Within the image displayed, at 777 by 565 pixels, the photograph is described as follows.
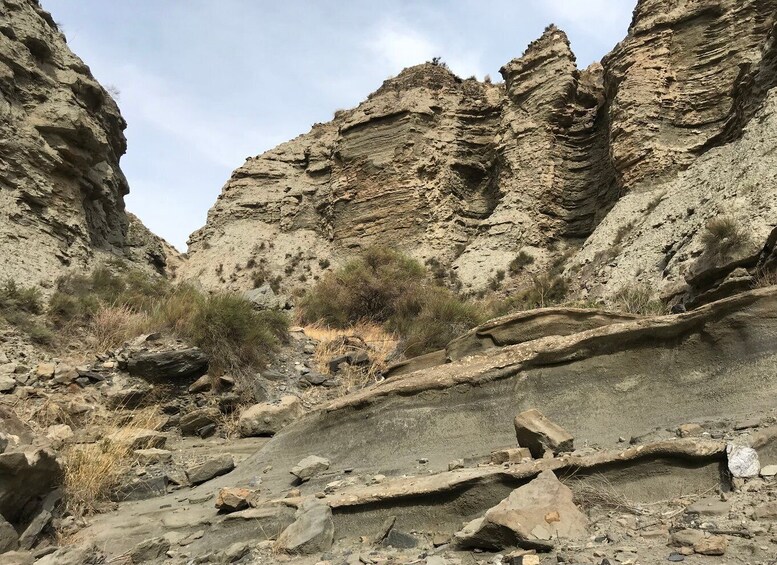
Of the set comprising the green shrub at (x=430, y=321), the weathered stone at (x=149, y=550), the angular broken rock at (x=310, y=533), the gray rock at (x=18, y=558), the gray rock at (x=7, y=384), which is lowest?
the weathered stone at (x=149, y=550)

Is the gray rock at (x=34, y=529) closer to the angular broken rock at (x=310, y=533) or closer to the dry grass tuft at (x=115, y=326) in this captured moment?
the angular broken rock at (x=310, y=533)

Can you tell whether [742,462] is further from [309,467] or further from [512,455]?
[309,467]

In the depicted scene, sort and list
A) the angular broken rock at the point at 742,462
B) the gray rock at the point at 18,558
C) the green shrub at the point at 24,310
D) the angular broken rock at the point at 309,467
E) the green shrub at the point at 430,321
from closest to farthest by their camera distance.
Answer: the angular broken rock at the point at 742,462 → the gray rock at the point at 18,558 → the angular broken rock at the point at 309,467 → the green shrub at the point at 24,310 → the green shrub at the point at 430,321

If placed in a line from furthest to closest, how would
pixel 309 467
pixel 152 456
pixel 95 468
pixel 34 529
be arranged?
pixel 152 456, pixel 95 468, pixel 309 467, pixel 34 529

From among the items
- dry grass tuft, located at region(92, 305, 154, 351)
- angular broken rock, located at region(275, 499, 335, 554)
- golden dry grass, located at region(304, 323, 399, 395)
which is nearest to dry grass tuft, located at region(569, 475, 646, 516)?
angular broken rock, located at region(275, 499, 335, 554)

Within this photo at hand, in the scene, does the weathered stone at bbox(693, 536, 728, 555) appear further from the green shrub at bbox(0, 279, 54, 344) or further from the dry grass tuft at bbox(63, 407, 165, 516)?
the green shrub at bbox(0, 279, 54, 344)

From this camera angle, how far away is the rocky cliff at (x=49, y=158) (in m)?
12.7

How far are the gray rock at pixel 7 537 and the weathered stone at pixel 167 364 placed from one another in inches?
177

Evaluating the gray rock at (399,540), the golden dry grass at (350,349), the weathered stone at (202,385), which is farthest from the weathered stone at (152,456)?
the gray rock at (399,540)

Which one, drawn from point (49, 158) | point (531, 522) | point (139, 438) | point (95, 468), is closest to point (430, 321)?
point (139, 438)

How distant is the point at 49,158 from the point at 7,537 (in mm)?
12041

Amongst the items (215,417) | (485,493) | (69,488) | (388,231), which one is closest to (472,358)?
(485,493)

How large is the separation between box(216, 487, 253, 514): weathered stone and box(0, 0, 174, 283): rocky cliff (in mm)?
9320

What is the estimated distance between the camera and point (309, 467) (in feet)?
16.3
